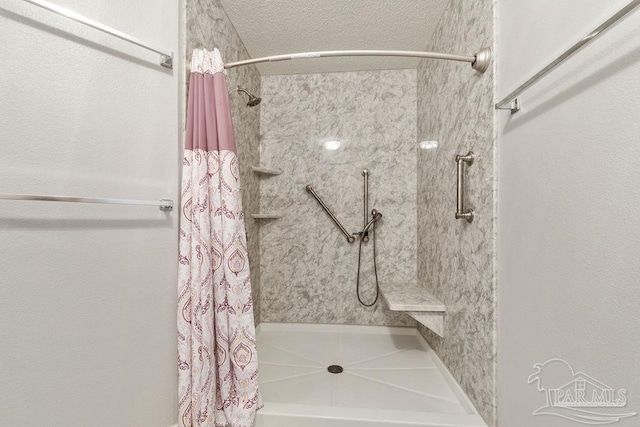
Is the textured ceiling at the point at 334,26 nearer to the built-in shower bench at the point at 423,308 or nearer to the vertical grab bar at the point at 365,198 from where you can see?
the vertical grab bar at the point at 365,198

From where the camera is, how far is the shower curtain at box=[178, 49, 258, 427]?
1.11m

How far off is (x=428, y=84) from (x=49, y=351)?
7.65 feet

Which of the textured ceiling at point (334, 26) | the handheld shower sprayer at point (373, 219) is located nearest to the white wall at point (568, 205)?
the textured ceiling at point (334, 26)

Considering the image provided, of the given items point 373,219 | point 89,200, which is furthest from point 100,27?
point 373,219

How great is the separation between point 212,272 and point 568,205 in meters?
1.22

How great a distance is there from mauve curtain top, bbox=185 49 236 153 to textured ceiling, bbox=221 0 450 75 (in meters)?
0.70

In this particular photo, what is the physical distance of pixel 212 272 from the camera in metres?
1.15

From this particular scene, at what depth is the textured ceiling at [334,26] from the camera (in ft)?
5.20

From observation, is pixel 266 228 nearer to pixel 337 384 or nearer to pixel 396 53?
pixel 337 384

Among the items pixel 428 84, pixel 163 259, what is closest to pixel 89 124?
pixel 163 259

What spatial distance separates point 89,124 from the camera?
0.88 metres

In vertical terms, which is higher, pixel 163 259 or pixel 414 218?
pixel 414 218

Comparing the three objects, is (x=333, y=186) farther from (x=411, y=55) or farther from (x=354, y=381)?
(x=354, y=381)

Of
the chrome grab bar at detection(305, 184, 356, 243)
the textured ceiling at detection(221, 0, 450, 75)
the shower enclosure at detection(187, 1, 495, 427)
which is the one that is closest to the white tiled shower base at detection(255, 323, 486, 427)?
the shower enclosure at detection(187, 1, 495, 427)
